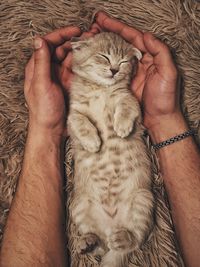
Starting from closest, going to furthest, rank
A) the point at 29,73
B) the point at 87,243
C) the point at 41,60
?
1. the point at 87,243
2. the point at 41,60
3. the point at 29,73

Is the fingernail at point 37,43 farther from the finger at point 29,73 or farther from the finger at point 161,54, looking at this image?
the finger at point 161,54

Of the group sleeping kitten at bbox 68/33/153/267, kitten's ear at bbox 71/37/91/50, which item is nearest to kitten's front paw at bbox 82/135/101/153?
sleeping kitten at bbox 68/33/153/267

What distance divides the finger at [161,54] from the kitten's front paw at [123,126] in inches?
10.0

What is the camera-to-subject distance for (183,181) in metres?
1.49

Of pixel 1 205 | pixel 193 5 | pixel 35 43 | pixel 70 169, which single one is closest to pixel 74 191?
pixel 70 169

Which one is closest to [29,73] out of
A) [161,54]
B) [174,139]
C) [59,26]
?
[59,26]

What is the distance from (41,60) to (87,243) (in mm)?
710

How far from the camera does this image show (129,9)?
1.62 metres

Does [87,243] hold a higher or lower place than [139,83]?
lower

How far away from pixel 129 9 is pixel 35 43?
44cm

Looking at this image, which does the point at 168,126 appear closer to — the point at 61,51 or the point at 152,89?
the point at 152,89

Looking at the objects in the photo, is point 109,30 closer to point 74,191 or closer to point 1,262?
point 74,191

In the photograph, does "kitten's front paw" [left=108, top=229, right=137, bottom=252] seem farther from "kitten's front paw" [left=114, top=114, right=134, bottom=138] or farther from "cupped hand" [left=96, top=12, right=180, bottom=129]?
"cupped hand" [left=96, top=12, right=180, bottom=129]

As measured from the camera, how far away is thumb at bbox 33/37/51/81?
1.48 meters
